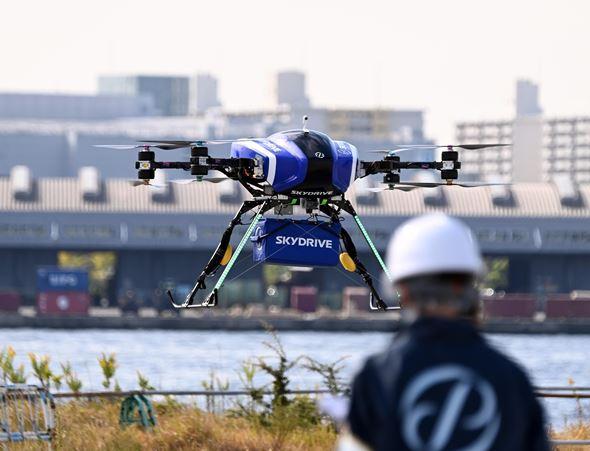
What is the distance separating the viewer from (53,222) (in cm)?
12488

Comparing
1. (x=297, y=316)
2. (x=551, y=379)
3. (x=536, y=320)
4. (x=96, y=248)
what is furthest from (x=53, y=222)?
(x=551, y=379)

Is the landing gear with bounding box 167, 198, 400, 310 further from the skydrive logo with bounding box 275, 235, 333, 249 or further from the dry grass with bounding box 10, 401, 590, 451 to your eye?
the dry grass with bounding box 10, 401, 590, 451

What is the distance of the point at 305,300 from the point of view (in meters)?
125

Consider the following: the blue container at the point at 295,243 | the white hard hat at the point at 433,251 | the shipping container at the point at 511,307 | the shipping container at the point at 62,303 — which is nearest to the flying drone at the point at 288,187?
the blue container at the point at 295,243

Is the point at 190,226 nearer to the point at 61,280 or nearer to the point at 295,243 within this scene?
the point at 61,280

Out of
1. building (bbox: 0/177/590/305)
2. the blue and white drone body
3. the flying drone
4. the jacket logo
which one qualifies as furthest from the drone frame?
building (bbox: 0/177/590/305)

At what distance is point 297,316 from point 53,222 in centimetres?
1838

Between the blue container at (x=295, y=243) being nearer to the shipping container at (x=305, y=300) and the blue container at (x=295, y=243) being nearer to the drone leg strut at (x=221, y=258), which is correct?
the drone leg strut at (x=221, y=258)

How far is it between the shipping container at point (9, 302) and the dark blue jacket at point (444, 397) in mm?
111322

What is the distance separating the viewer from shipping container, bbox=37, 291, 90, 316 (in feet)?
382

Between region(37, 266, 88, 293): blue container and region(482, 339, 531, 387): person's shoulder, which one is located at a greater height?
region(482, 339, 531, 387): person's shoulder

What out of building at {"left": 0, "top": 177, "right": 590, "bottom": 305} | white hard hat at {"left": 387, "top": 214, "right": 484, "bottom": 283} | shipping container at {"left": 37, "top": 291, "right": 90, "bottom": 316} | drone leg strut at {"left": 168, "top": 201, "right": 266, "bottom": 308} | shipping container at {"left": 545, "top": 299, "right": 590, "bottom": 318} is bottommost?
shipping container at {"left": 545, "top": 299, "right": 590, "bottom": 318}

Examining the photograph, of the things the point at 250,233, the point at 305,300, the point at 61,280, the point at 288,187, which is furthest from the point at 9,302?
the point at 288,187

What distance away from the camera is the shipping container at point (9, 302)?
116188mm
